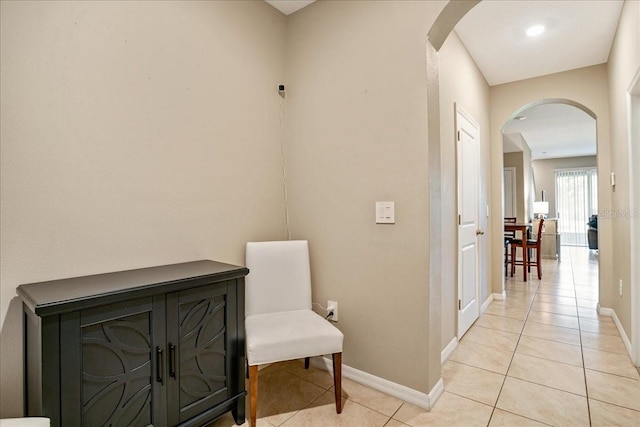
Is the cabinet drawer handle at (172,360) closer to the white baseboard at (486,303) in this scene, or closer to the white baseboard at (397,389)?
the white baseboard at (397,389)

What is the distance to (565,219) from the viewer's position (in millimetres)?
10000

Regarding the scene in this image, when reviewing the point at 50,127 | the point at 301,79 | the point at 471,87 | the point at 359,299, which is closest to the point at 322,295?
the point at 359,299

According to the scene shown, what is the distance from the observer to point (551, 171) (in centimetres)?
1014

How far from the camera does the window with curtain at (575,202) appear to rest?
954cm

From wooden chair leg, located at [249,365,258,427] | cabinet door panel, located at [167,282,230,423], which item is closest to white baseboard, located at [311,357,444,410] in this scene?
wooden chair leg, located at [249,365,258,427]

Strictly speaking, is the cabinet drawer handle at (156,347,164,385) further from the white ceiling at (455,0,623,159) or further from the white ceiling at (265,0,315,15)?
the white ceiling at (455,0,623,159)

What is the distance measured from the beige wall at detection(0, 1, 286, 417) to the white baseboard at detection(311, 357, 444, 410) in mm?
1137

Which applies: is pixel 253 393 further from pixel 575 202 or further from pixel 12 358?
pixel 575 202

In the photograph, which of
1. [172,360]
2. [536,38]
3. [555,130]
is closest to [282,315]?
[172,360]

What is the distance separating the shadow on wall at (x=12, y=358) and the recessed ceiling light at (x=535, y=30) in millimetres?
3971

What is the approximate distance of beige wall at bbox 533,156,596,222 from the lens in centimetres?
971

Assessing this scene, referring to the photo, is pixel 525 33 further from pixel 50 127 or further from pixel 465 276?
pixel 50 127

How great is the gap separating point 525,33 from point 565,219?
940cm

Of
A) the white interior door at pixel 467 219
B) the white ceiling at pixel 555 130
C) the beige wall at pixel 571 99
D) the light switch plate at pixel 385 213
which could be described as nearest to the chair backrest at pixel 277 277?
the light switch plate at pixel 385 213
